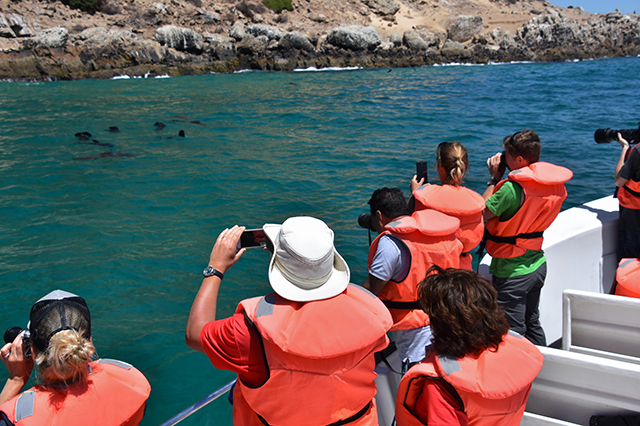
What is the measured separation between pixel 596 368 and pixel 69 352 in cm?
252

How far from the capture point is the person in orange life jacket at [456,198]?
3.14 m

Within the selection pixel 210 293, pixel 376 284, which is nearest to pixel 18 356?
pixel 210 293

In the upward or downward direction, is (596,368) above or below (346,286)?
below

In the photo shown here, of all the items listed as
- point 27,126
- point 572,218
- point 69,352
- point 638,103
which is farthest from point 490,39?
point 69,352

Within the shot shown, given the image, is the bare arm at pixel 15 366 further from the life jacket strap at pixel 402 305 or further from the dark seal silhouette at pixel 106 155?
the dark seal silhouette at pixel 106 155

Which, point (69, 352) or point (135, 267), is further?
point (135, 267)

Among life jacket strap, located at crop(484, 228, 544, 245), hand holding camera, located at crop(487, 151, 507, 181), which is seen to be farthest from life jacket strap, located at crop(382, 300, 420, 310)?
hand holding camera, located at crop(487, 151, 507, 181)

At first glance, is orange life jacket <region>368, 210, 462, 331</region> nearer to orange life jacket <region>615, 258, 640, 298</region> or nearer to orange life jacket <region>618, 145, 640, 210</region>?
orange life jacket <region>615, 258, 640, 298</region>

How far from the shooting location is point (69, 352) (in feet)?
6.52

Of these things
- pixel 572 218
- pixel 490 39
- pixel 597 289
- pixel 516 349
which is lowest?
pixel 597 289

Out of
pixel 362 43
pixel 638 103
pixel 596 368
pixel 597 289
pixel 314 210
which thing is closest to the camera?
pixel 596 368

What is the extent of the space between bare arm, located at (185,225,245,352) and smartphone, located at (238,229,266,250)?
33mm

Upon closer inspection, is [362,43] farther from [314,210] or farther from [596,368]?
[596,368]

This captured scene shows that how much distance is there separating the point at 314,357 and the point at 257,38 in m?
48.4
